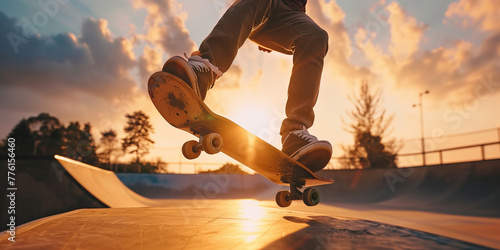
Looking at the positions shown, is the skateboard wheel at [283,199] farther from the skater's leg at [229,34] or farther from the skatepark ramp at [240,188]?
the skatepark ramp at [240,188]

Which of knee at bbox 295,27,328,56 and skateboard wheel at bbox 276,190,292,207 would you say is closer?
knee at bbox 295,27,328,56

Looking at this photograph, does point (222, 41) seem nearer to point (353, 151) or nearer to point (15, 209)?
point (15, 209)

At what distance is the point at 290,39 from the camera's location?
112 inches

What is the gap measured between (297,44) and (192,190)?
10928 millimetres

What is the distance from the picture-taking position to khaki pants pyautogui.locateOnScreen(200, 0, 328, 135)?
91.9 inches

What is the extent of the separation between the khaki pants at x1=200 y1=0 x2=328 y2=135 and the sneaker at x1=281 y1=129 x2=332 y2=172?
0.10 metres

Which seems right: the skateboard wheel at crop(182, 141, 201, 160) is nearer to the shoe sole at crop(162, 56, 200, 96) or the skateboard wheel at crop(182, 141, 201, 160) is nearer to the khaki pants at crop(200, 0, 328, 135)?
the shoe sole at crop(162, 56, 200, 96)

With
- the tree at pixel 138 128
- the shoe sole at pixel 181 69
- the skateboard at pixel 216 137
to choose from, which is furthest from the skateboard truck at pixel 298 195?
the tree at pixel 138 128

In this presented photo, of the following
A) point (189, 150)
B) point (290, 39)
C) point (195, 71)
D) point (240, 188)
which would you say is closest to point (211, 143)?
point (189, 150)

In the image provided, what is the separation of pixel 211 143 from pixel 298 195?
42.1 inches

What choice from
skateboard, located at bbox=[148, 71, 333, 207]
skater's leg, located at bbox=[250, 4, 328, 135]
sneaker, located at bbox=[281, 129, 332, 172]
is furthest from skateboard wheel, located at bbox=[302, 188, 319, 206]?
skater's leg, located at bbox=[250, 4, 328, 135]

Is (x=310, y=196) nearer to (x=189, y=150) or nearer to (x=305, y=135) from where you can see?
(x=305, y=135)

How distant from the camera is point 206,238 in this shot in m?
1.38

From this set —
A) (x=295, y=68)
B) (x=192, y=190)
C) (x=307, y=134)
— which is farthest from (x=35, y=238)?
(x=192, y=190)
